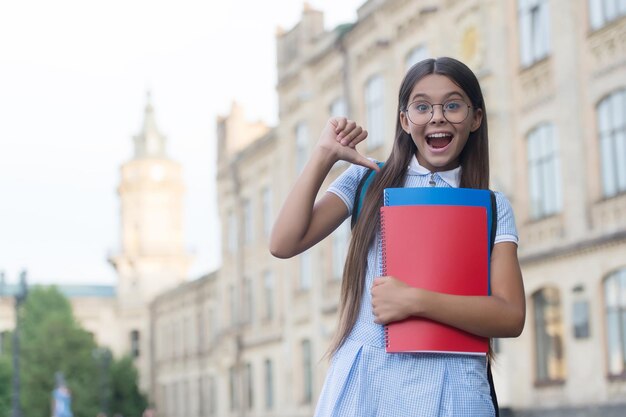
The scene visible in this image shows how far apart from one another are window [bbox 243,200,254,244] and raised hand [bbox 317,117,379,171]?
41.0m

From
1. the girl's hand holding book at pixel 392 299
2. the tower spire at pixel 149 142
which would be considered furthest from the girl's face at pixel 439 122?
the tower spire at pixel 149 142

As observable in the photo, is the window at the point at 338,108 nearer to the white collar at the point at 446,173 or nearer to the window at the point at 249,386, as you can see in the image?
the window at the point at 249,386

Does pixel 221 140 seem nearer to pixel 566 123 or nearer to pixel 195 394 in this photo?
pixel 195 394

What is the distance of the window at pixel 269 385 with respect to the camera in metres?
41.8

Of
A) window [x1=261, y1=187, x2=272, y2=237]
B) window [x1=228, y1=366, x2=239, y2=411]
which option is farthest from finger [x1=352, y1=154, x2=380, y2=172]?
window [x1=228, y1=366, x2=239, y2=411]

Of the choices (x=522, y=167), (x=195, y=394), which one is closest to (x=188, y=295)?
(x=195, y=394)

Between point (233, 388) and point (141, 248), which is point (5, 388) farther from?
point (141, 248)

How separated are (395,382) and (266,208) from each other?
131 ft

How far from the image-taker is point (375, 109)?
105ft

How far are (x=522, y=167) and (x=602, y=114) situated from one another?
2.79 m

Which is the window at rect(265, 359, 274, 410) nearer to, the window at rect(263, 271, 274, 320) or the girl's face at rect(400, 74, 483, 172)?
the window at rect(263, 271, 274, 320)

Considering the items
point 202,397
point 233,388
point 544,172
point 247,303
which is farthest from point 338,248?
point 202,397

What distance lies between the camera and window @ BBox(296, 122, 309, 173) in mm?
37281

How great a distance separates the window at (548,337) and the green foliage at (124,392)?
143ft
